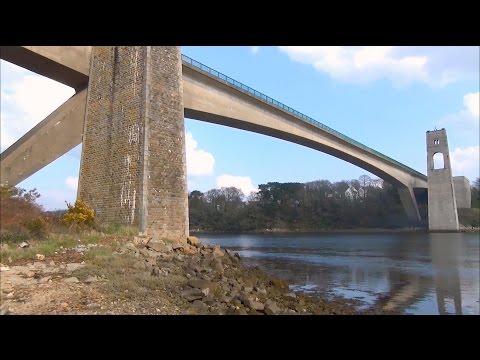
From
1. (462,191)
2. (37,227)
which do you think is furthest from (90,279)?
(462,191)

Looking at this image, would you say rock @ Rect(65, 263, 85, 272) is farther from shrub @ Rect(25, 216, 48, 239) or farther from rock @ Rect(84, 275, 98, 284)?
shrub @ Rect(25, 216, 48, 239)

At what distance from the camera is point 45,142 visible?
1480 centimetres

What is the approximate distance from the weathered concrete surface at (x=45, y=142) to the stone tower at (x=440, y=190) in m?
41.6

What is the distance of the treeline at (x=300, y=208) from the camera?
5125 cm

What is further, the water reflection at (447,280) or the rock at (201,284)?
the water reflection at (447,280)

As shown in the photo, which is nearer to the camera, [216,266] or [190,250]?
[216,266]

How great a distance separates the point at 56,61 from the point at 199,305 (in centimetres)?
1133

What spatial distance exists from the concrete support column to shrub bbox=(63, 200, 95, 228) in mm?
48500

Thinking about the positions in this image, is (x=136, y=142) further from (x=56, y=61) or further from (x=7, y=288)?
(x=7, y=288)

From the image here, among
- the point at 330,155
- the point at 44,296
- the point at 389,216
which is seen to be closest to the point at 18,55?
the point at 44,296

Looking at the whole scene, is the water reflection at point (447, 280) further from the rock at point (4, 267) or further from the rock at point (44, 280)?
the rock at point (4, 267)

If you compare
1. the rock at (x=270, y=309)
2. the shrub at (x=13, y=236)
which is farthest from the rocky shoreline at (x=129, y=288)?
the shrub at (x=13, y=236)

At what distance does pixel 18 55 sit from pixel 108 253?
8535 millimetres
